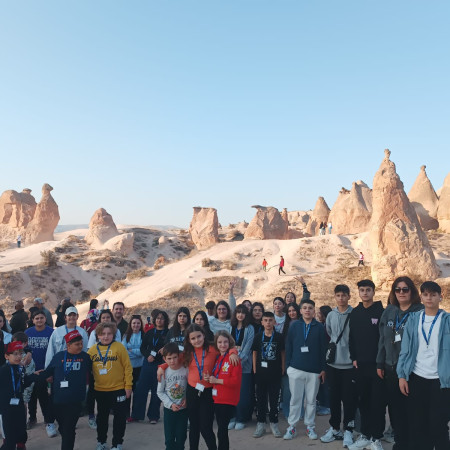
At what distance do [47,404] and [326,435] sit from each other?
362 cm

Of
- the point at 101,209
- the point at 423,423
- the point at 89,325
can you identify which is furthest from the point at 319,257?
the point at 101,209

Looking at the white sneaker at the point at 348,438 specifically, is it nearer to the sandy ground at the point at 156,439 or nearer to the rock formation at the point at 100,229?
the sandy ground at the point at 156,439

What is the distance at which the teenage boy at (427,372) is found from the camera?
347 centimetres

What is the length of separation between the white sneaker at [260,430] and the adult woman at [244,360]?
1.08 ft

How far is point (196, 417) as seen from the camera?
4.09 metres

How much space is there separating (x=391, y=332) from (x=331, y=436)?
1.66m

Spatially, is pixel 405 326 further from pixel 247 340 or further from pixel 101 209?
pixel 101 209

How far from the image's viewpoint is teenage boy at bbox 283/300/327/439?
16.1 feet

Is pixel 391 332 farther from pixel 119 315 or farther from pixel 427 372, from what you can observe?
pixel 119 315

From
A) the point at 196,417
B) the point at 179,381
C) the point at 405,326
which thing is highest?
the point at 405,326

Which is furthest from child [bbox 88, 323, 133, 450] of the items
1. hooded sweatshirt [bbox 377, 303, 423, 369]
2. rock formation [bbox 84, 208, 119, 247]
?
rock formation [bbox 84, 208, 119, 247]

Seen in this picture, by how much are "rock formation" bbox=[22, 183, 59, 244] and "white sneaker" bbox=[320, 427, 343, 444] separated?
130 ft

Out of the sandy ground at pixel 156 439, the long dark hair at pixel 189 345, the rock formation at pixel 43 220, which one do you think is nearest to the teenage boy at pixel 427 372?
the sandy ground at pixel 156 439

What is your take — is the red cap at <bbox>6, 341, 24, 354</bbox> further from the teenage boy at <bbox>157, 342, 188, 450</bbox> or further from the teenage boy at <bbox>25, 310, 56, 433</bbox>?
the teenage boy at <bbox>157, 342, 188, 450</bbox>
